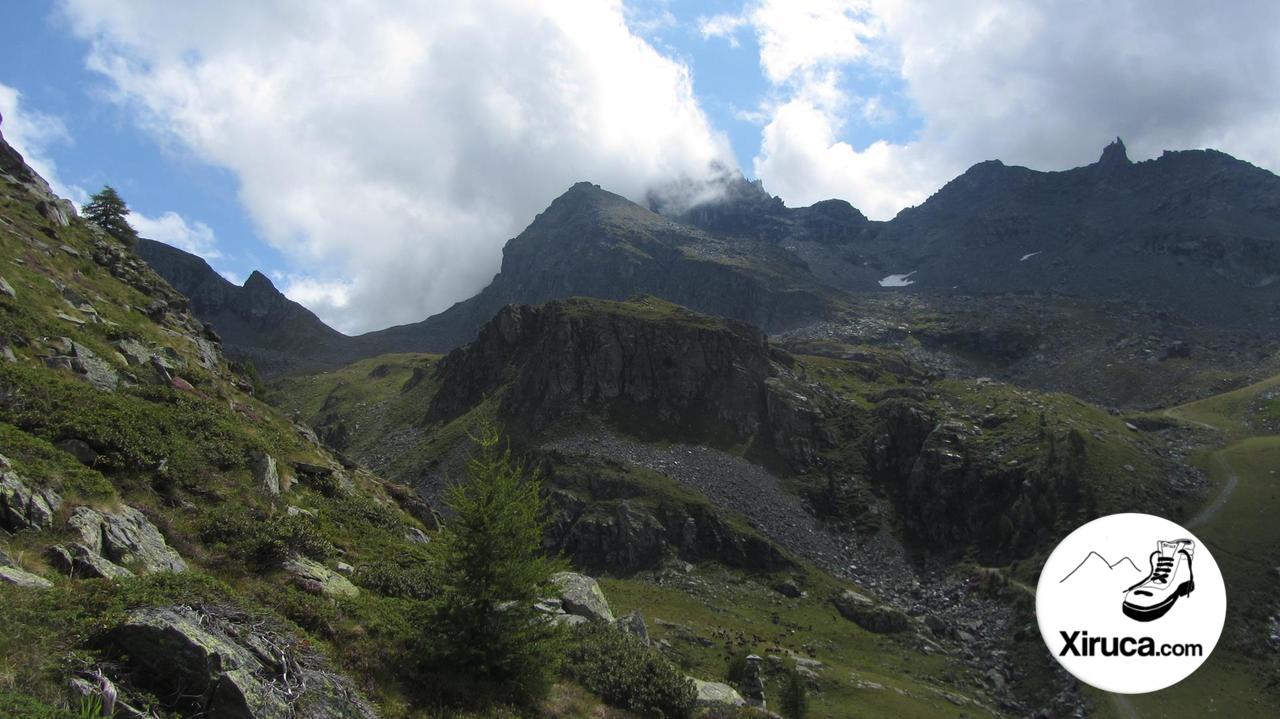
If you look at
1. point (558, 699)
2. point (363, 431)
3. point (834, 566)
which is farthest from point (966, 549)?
point (363, 431)

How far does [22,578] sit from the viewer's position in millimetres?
13789

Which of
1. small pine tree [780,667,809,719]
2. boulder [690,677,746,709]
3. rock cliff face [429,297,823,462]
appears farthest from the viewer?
rock cliff face [429,297,823,462]

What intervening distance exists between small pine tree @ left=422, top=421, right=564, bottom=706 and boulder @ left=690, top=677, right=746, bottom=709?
394 inches

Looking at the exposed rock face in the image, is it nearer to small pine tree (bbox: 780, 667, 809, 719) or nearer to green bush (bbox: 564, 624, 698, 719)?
green bush (bbox: 564, 624, 698, 719)

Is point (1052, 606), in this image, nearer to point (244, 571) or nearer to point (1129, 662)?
point (1129, 662)

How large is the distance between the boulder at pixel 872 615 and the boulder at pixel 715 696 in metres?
81.3

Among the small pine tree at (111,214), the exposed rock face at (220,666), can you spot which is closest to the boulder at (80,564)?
the exposed rock face at (220,666)

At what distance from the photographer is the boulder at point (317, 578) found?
2166 cm

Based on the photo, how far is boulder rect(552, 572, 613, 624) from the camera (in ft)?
109

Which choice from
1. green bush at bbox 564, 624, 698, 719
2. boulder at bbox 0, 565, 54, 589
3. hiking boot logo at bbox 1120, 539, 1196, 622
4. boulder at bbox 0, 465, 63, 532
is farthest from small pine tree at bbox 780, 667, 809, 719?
boulder at bbox 0, 565, 54, 589

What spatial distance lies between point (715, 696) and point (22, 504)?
85.6ft

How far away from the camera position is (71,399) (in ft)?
81.6

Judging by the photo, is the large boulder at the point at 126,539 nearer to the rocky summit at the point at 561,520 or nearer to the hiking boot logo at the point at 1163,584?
the rocky summit at the point at 561,520

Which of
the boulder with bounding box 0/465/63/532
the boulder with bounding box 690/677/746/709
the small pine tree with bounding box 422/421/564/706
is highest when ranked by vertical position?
the boulder with bounding box 0/465/63/532
